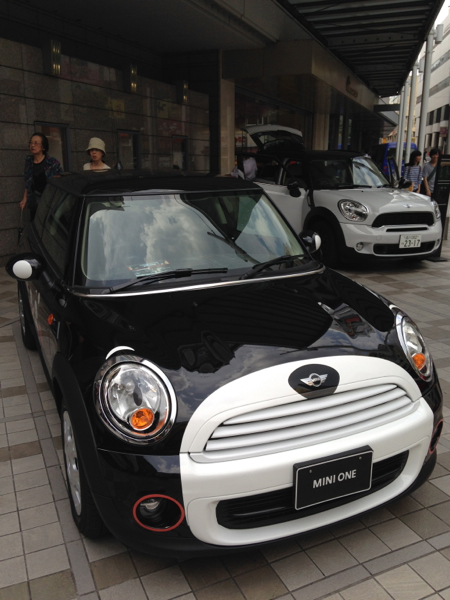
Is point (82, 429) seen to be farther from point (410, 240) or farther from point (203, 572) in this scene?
point (410, 240)

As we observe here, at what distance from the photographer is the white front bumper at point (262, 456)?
1.90 m

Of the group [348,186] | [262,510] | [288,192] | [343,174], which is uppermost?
[343,174]

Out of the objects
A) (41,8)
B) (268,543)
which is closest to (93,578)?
(268,543)

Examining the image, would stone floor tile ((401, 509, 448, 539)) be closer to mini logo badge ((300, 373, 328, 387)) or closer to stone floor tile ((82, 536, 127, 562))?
mini logo badge ((300, 373, 328, 387))

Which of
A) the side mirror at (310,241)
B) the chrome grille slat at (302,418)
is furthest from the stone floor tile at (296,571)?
the side mirror at (310,241)

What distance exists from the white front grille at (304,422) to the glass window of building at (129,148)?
9827mm

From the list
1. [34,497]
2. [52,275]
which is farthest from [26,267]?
[34,497]

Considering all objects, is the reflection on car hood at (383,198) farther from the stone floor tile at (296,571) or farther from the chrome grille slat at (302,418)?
the stone floor tile at (296,571)

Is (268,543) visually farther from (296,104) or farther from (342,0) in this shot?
(296,104)

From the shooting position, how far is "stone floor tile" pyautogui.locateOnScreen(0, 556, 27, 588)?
2155 millimetres

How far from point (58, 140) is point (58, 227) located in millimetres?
6664

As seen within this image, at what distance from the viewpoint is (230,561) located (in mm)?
2260

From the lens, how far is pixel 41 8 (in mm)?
9594

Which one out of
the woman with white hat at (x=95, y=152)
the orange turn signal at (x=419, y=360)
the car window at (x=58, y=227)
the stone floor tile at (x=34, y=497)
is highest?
the woman with white hat at (x=95, y=152)
